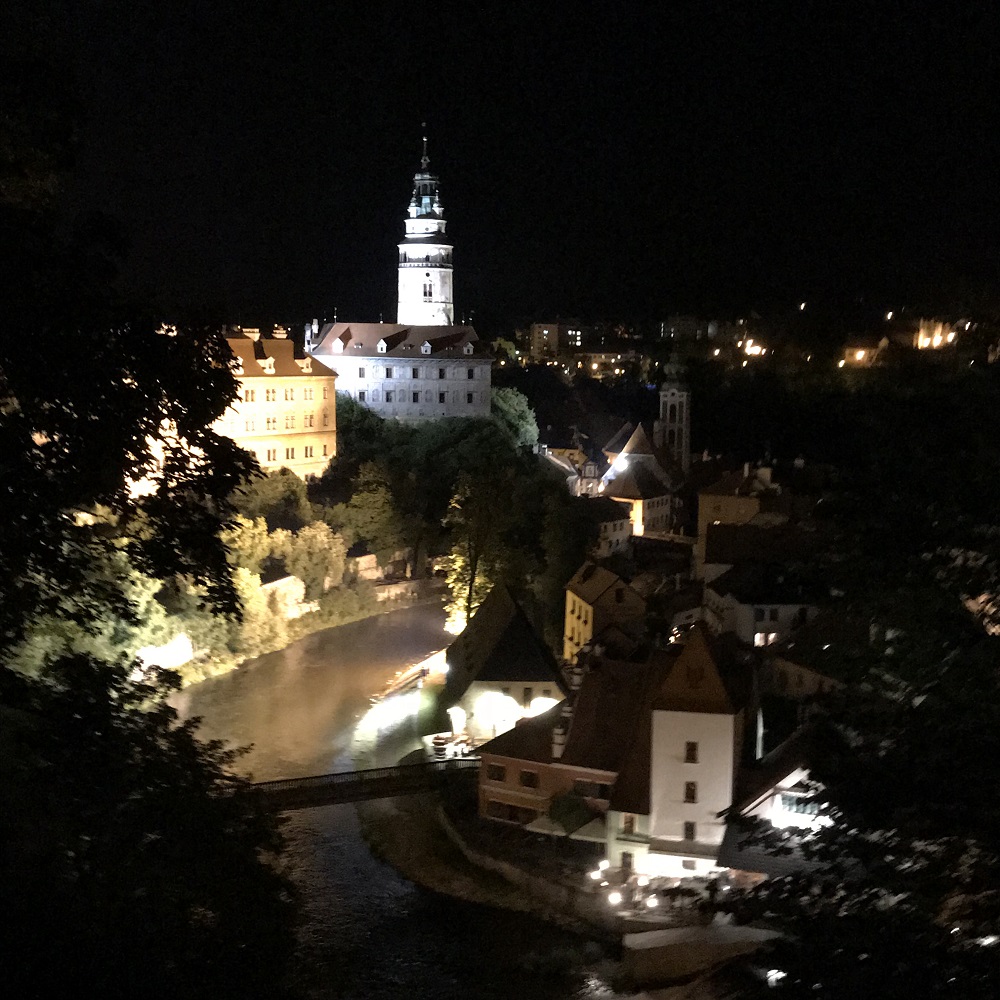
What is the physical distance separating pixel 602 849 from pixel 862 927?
5425 millimetres

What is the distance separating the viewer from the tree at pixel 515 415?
2127 cm

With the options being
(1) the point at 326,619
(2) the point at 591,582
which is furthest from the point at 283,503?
(2) the point at 591,582

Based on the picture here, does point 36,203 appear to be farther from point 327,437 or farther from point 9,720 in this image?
point 327,437

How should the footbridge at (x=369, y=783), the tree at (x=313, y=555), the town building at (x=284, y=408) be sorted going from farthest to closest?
the town building at (x=284, y=408) → the tree at (x=313, y=555) → the footbridge at (x=369, y=783)

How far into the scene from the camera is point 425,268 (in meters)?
23.5

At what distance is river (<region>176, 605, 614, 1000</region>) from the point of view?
246 inches

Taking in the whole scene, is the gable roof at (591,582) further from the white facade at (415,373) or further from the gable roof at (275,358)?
the white facade at (415,373)

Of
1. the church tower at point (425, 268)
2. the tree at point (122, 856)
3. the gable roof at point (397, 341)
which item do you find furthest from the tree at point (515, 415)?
the tree at point (122, 856)

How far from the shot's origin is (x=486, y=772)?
8.15 meters

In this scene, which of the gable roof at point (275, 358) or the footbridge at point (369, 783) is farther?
the gable roof at point (275, 358)

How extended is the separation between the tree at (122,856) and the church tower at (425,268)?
21225 mm

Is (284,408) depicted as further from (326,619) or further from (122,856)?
(122,856)

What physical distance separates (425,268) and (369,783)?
1688cm

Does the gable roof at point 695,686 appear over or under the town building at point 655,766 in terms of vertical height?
over
